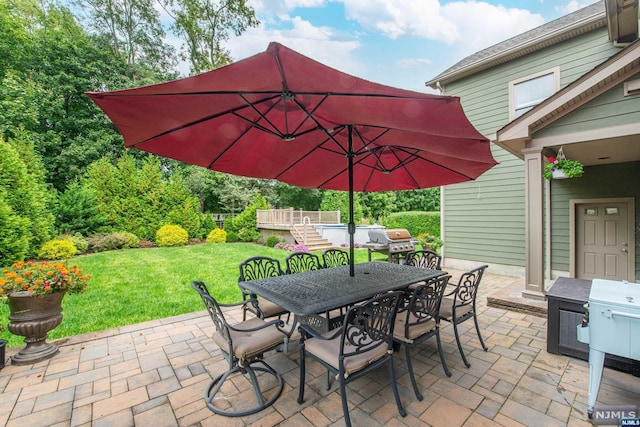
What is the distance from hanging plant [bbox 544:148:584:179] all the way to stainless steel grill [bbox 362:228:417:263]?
340cm

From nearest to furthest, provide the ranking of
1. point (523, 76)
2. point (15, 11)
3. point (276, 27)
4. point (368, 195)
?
point (523, 76)
point (15, 11)
point (276, 27)
point (368, 195)

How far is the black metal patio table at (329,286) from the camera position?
2.18 metres

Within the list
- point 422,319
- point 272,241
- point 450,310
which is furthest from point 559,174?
point 272,241

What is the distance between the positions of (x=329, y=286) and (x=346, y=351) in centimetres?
70

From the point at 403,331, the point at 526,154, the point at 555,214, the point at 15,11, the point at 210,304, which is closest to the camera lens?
the point at 210,304

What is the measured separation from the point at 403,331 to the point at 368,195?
19.3m

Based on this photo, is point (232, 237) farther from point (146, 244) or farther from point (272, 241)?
point (146, 244)

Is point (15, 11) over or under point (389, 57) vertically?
over

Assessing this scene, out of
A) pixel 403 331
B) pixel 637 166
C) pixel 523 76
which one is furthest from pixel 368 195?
pixel 403 331

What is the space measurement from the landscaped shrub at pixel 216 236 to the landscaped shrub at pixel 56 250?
17.0ft

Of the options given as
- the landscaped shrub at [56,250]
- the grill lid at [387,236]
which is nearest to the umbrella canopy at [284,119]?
the grill lid at [387,236]

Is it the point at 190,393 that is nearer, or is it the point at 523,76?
the point at 190,393

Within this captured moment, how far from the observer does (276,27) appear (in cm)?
1716

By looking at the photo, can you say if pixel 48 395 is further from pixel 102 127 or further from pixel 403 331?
pixel 102 127
